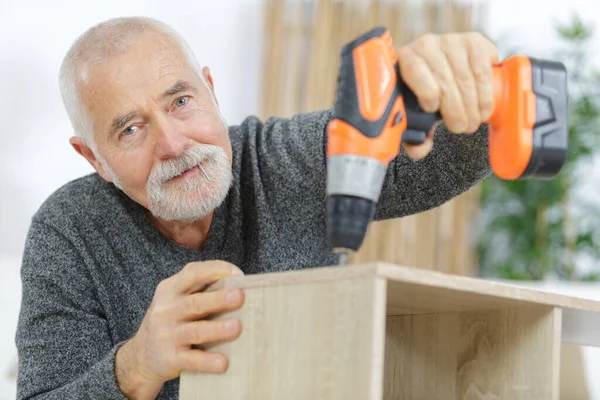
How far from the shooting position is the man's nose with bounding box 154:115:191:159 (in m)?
1.40

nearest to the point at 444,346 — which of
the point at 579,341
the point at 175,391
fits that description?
the point at 579,341

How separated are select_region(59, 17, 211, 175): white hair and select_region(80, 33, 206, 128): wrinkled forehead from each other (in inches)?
0.5

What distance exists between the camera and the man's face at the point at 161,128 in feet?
4.61

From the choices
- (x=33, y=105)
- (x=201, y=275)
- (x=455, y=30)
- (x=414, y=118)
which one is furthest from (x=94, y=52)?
(x=455, y=30)

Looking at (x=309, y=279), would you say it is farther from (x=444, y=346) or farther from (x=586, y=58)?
(x=586, y=58)

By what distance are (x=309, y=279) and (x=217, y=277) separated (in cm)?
17

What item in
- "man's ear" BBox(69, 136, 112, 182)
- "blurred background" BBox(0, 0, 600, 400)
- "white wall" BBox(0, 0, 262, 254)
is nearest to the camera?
"man's ear" BBox(69, 136, 112, 182)

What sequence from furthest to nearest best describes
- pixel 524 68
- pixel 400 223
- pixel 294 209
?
pixel 400 223 < pixel 294 209 < pixel 524 68

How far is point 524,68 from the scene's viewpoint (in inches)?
36.2

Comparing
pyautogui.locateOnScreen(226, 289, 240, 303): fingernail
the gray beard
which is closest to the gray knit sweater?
the gray beard

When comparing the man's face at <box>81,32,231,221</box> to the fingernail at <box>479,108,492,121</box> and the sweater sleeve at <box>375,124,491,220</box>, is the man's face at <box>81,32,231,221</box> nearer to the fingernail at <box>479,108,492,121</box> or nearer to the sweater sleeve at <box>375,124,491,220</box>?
the sweater sleeve at <box>375,124,491,220</box>

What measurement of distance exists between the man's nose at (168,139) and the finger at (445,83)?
1.96 ft

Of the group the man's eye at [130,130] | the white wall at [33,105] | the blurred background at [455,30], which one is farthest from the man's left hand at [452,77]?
the blurred background at [455,30]

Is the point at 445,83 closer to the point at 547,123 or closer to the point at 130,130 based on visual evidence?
the point at 547,123
